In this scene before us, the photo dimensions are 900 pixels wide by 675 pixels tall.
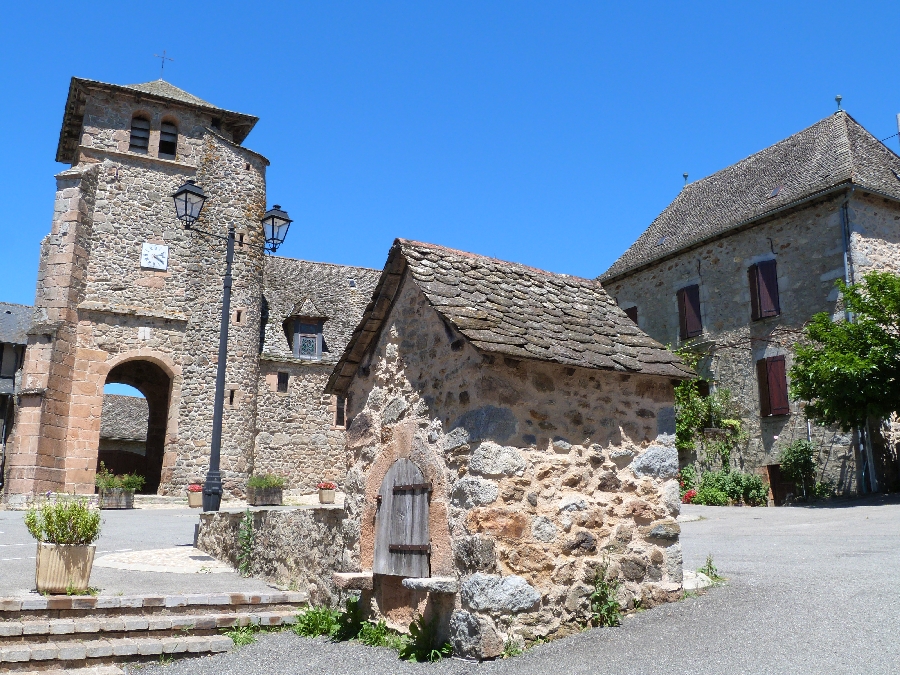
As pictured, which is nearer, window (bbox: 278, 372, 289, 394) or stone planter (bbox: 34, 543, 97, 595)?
stone planter (bbox: 34, 543, 97, 595)

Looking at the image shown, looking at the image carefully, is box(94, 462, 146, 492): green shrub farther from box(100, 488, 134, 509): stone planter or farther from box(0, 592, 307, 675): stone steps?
box(0, 592, 307, 675): stone steps

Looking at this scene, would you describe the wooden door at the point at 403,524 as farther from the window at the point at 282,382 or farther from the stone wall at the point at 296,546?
the window at the point at 282,382

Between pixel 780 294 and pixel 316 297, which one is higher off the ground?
pixel 316 297

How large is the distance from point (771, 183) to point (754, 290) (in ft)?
11.4

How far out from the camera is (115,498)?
20.9m

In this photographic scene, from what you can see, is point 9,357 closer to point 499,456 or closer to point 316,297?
point 316,297

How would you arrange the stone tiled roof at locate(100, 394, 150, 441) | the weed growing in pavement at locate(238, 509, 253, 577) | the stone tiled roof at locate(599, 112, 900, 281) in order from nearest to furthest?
the weed growing in pavement at locate(238, 509, 253, 577) → the stone tiled roof at locate(599, 112, 900, 281) → the stone tiled roof at locate(100, 394, 150, 441)

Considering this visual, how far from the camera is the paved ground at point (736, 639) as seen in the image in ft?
17.0

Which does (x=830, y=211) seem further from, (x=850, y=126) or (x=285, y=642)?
(x=285, y=642)

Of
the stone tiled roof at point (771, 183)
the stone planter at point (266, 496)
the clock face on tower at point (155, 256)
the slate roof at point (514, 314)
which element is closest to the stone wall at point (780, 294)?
the stone tiled roof at point (771, 183)

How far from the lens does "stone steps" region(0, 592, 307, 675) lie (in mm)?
6418

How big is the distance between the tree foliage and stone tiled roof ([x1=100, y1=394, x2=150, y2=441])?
33262mm

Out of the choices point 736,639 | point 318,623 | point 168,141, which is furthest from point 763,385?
point 168,141

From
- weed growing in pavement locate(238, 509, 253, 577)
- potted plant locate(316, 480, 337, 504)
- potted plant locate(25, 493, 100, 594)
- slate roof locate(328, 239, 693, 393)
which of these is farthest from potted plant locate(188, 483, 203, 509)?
slate roof locate(328, 239, 693, 393)
